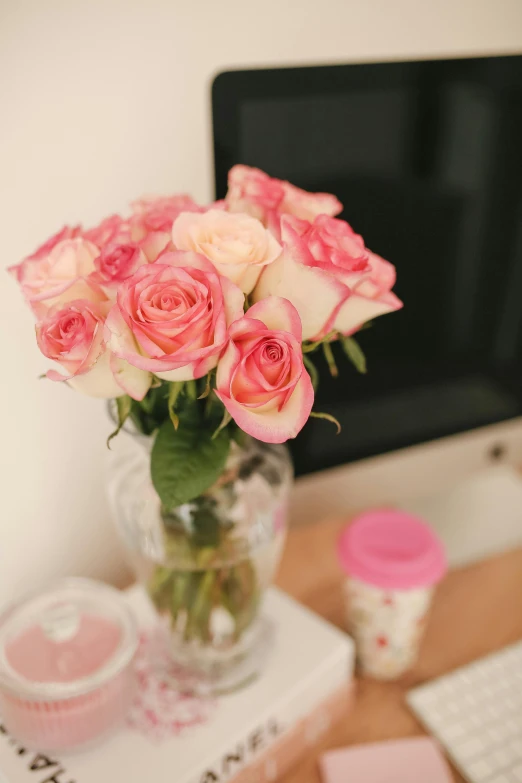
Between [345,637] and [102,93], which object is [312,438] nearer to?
[345,637]

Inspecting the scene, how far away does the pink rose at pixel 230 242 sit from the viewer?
415 mm

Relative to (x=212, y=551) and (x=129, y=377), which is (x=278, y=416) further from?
(x=212, y=551)

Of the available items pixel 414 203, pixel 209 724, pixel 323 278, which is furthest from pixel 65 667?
pixel 414 203

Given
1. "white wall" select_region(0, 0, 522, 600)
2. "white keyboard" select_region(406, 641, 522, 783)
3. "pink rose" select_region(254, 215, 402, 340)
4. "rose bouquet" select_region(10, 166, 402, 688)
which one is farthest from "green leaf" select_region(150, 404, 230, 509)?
"white keyboard" select_region(406, 641, 522, 783)

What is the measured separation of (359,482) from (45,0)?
0.71 metres

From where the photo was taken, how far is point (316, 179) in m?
0.61

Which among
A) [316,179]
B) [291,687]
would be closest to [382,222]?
[316,179]

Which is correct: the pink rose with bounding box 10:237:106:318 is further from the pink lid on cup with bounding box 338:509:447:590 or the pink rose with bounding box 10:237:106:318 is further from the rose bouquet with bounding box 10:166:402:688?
the pink lid on cup with bounding box 338:509:447:590

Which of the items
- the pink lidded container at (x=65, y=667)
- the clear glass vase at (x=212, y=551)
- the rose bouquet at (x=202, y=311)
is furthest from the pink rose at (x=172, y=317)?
the pink lidded container at (x=65, y=667)

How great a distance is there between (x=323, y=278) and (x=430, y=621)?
490mm

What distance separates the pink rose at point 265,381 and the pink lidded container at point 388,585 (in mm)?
297

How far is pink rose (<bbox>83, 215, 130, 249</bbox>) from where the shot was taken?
46cm

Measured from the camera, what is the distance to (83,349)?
0.40m

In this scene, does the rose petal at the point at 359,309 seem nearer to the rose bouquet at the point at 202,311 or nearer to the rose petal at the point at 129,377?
the rose bouquet at the point at 202,311
